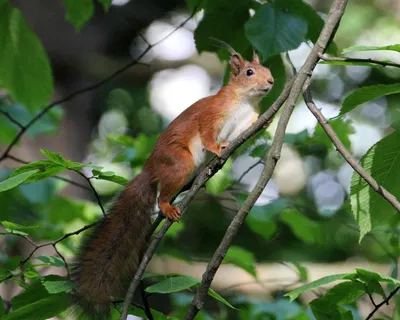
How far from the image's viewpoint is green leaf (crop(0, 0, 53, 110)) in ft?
5.92

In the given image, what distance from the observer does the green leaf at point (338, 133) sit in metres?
2.19

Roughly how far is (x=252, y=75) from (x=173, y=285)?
0.81 metres

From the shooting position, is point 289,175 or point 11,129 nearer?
point 11,129

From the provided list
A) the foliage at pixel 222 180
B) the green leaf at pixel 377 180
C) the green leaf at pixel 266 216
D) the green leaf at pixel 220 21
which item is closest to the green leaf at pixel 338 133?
the foliage at pixel 222 180

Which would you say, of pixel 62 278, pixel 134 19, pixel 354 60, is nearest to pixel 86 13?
pixel 62 278

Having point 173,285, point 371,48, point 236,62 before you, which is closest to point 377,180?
point 371,48

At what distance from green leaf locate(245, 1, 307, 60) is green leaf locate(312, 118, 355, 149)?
2.25 feet

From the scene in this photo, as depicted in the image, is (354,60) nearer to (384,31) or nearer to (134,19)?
(134,19)

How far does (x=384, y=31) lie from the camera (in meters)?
5.36

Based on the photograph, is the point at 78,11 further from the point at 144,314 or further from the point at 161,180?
the point at 144,314

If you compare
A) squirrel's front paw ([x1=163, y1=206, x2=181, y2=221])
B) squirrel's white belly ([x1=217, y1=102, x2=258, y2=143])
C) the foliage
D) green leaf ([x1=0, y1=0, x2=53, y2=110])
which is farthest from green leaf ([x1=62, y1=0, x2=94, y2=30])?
squirrel's front paw ([x1=163, y1=206, x2=181, y2=221])

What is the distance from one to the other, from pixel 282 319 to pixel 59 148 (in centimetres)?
244

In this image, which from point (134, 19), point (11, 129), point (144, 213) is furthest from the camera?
point (134, 19)

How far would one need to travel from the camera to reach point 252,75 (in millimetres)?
1816
